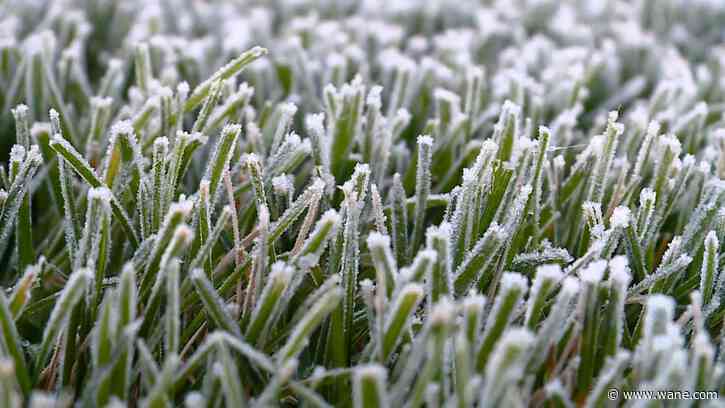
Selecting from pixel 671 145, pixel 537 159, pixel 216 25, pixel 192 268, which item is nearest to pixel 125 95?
pixel 216 25

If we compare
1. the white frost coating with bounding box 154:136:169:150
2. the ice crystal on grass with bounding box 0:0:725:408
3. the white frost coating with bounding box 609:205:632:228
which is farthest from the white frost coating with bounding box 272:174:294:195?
the white frost coating with bounding box 609:205:632:228

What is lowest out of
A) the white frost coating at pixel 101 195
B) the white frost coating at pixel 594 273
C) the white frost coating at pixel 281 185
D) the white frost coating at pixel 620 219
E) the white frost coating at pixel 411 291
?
the white frost coating at pixel 411 291

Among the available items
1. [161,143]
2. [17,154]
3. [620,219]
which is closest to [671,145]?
[620,219]

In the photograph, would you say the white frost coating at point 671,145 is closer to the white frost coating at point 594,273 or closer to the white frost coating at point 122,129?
the white frost coating at point 594,273

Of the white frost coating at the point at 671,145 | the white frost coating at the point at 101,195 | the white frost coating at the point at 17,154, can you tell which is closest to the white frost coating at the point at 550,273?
the white frost coating at the point at 671,145

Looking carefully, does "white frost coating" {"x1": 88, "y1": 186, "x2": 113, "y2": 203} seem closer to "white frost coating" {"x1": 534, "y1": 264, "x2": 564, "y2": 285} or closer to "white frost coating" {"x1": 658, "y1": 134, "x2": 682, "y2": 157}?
"white frost coating" {"x1": 534, "y1": 264, "x2": 564, "y2": 285}

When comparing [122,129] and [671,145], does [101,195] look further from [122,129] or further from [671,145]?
[671,145]

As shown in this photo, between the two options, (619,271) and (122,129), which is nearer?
(619,271)

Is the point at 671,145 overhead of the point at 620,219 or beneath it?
overhead

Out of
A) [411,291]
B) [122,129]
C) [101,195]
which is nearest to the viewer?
[411,291]

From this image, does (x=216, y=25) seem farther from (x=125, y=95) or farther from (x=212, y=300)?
(x=212, y=300)
